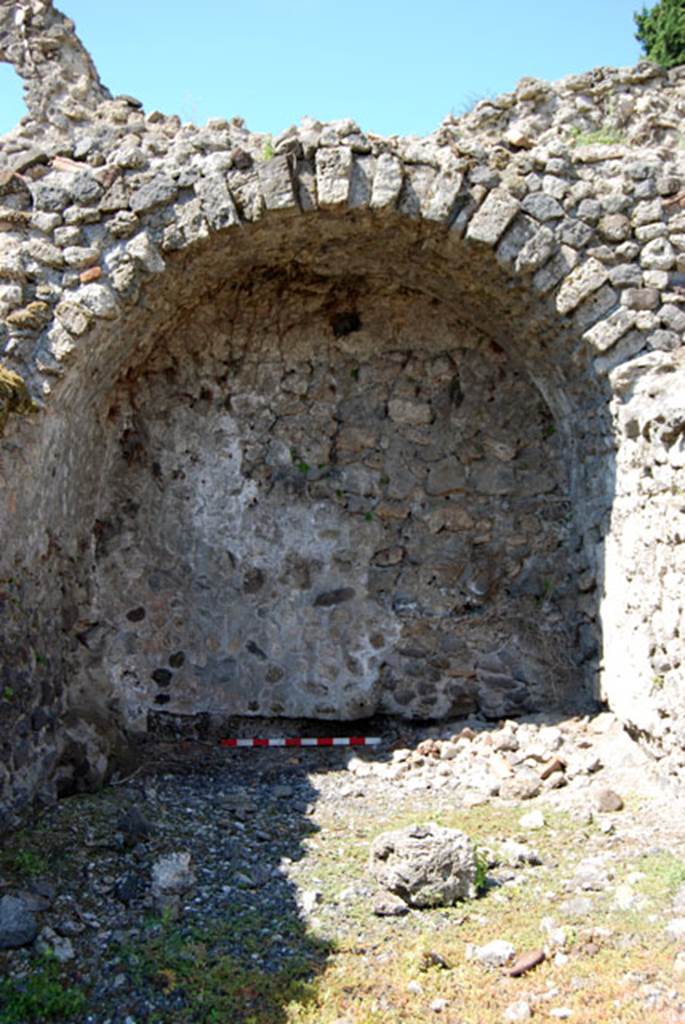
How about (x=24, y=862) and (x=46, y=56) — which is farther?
(x=46, y=56)

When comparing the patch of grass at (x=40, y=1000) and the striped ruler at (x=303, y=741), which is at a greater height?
the patch of grass at (x=40, y=1000)

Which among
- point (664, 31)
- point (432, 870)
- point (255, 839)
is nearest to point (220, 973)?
point (432, 870)

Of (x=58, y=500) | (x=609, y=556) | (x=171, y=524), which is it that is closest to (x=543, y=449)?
(x=609, y=556)

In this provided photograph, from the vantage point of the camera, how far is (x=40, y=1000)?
3.18 metres

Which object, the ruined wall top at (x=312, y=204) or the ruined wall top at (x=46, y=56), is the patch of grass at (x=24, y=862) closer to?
the ruined wall top at (x=312, y=204)

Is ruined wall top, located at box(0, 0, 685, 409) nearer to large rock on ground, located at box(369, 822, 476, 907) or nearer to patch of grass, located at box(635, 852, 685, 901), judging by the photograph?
patch of grass, located at box(635, 852, 685, 901)

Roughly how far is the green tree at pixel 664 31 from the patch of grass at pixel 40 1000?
1314 centimetres

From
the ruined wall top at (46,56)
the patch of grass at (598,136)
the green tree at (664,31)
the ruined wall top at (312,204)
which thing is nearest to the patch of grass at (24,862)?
the ruined wall top at (312,204)

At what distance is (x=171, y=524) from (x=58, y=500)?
99cm

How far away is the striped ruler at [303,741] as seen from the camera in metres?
6.31

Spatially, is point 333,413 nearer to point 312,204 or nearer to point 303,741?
point 312,204

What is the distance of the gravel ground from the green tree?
35.4 feet

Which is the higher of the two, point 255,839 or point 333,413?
point 333,413

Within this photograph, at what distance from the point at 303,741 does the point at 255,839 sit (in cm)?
165
